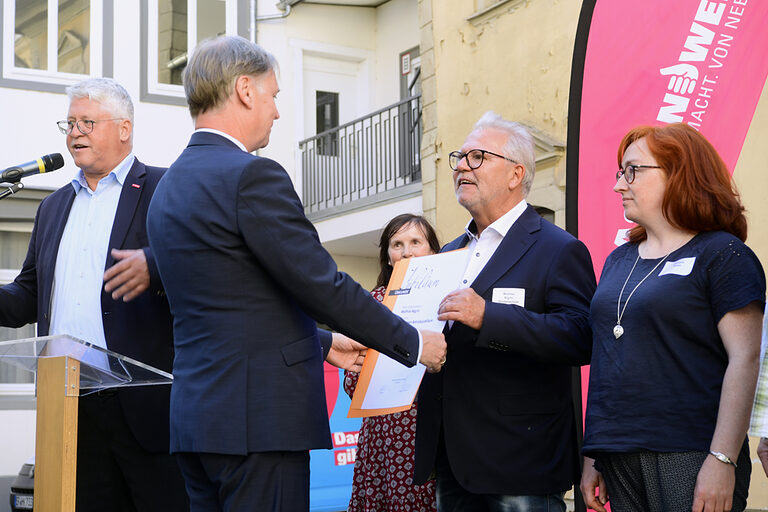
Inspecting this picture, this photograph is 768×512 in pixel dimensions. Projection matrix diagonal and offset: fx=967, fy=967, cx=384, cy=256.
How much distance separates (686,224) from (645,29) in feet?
5.77

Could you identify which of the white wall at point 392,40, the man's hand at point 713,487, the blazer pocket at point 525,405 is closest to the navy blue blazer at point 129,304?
the blazer pocket at point 525,405

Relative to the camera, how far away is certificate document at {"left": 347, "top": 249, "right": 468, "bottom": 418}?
9.57ft

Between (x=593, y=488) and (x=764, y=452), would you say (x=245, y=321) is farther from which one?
(x=764, y=452)

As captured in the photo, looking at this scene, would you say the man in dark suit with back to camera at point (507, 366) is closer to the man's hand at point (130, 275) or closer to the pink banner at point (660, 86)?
the man's hand at point (130, 275)

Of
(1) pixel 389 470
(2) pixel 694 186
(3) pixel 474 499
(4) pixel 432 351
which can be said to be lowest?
(1) pixel 389 470

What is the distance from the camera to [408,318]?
10.0ft

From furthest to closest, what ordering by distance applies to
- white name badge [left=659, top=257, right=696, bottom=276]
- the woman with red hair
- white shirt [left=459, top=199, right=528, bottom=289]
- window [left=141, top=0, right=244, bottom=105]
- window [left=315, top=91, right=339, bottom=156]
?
window [left=315, top=91, right=339, bottom=156], window [left=141, top=0, right=244, bottom=105], white shirt [left=459, top=199, right=528, bottom=289], white name badge [left=659, top=257, right=696, bottom=276], the woman with red hair

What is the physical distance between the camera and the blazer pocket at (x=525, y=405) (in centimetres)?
295

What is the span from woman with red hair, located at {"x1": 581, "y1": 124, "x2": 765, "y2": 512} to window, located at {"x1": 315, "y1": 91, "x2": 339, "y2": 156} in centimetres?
1383

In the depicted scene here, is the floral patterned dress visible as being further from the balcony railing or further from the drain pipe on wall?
the drain pipe on wall

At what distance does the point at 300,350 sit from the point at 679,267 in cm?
106

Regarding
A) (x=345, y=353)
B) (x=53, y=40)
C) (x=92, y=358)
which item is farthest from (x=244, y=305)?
(x=53, y=40)

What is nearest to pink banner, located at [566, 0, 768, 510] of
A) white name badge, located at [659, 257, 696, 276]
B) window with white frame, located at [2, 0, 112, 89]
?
white name badge, located at [659, 257, 696, 276]

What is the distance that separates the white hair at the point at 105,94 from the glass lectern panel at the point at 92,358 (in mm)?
1084
